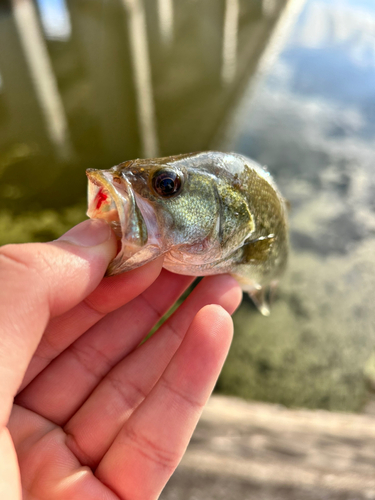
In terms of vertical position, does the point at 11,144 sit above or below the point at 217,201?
below

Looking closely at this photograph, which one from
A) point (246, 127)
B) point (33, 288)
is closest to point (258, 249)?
point (33, 288)

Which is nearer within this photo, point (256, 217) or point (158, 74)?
point (256, 217)

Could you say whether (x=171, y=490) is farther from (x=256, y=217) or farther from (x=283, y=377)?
(x=256, y=217)

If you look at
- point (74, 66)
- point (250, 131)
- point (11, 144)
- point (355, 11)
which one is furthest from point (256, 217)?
point (355, 11)

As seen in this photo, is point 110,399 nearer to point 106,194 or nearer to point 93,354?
point 93,354

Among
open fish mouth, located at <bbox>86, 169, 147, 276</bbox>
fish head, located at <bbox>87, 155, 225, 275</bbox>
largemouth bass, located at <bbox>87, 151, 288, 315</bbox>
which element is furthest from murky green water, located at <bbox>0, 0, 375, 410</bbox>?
open fish mouth, located at <bbox>86, 169, 147, 276</bbox>

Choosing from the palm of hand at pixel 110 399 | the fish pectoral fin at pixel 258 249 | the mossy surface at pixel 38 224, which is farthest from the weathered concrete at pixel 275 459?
the mossy surface at pixel 38 224
